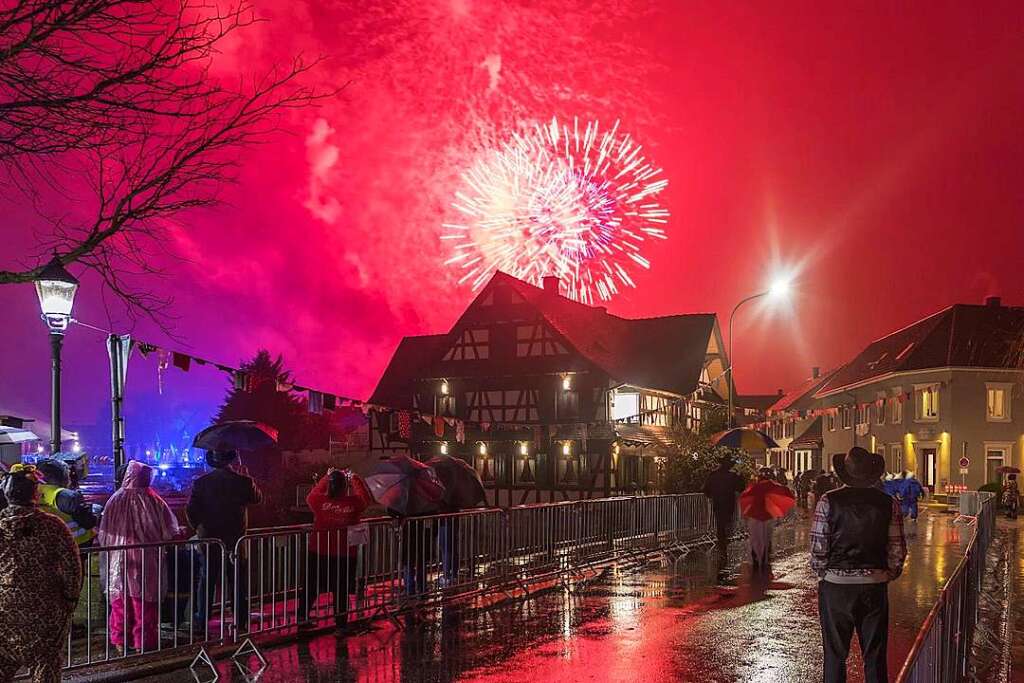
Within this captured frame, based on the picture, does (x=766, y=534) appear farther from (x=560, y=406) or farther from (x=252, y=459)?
(x=252, y=459)

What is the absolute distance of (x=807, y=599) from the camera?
13781 millimetres

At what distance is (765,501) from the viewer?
55.6 feet

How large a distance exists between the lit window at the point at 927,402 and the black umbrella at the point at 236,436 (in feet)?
154

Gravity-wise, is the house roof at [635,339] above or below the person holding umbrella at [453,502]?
above

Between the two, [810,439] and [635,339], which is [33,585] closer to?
[635,339]

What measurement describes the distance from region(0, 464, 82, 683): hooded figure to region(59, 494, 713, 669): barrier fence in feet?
7.57

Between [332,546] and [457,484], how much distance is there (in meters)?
3.49

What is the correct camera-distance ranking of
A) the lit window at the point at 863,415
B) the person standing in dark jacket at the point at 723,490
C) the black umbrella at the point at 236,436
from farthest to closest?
the lit window at the point at 863,415, the person standing in dark jacket at the point at 723,490, the black umbrella at the point at 236,436

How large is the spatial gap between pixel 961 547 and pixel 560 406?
23.8 m

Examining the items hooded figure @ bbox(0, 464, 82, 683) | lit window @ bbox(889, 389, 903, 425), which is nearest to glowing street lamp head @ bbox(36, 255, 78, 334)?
hooded figure @ bbox(0, 464, 82, 683)

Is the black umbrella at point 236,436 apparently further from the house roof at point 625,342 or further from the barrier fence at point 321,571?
the house roof at point 625,342

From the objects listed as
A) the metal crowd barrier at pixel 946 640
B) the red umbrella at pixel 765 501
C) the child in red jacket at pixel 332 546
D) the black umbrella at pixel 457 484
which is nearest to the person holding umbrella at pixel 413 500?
the black umbrella at pixel 457 484

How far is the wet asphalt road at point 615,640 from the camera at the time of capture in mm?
8969

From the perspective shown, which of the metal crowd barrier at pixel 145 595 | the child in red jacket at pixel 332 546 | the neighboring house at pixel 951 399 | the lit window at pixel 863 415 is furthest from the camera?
the lit window at pixel 863 415
